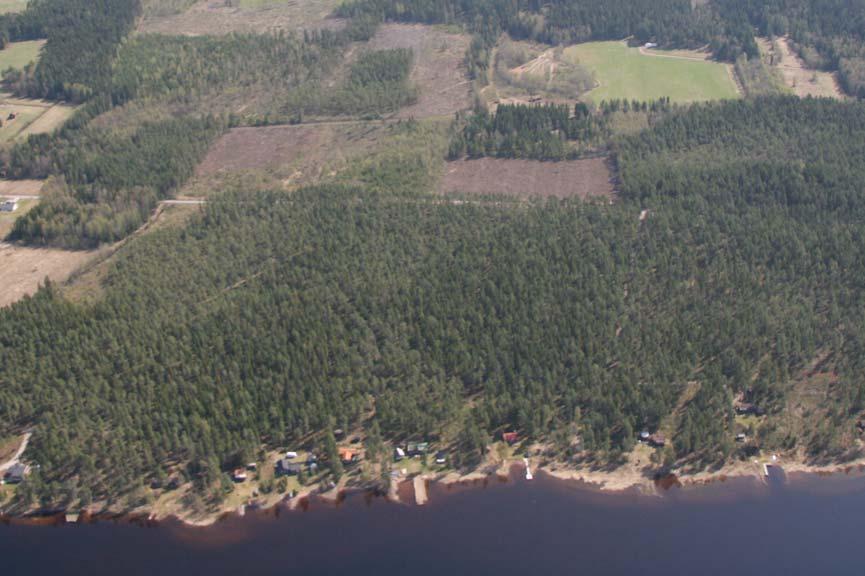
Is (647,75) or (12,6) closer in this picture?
(647,75)

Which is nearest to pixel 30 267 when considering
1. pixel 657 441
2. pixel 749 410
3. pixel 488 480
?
pixel 488 480

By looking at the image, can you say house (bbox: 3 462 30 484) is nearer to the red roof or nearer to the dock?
the dock

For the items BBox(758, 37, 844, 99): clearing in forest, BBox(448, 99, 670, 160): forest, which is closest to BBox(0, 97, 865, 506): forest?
BBox(448, 99, 670, 160): forest

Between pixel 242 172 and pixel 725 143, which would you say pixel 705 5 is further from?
pixel 242 172

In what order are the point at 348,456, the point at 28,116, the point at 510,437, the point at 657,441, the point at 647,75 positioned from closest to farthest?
the point at 348,456 < the point at 657,441 < the point at 510,437 < the point at 28,116 < the point at 647,75

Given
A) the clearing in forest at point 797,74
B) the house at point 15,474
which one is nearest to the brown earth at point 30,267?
the house at point 15,474

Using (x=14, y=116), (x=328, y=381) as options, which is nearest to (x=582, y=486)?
(x=328, y=381)

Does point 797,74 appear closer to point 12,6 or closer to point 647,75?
point 647,75
